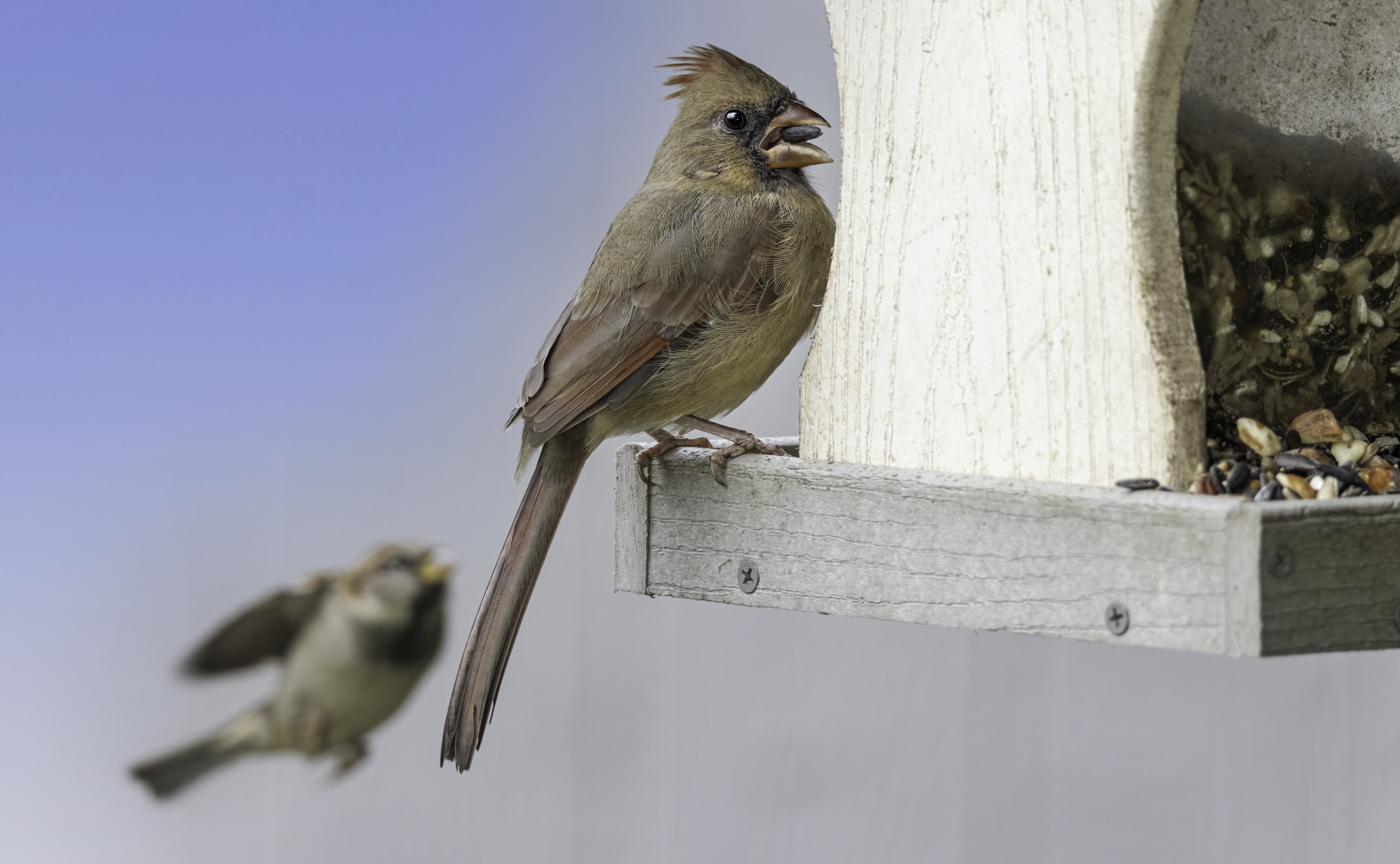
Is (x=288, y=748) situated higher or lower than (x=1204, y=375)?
lower

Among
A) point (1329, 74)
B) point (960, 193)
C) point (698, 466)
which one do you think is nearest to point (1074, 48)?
point (960, 193)

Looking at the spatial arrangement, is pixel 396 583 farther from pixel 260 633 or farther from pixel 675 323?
pixel 675 323

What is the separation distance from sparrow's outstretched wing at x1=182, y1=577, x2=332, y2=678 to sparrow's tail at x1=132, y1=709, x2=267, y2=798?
0.67 feet

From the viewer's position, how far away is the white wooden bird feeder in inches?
56.2

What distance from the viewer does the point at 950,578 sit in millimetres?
1629

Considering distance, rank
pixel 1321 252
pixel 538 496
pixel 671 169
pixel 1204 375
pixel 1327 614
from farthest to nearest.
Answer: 1. pixel 671 169
2. pixel 538 496
3. pixel 1321 252
4. pixel 1204 375
5. pixel 1327 614

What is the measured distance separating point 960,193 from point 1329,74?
2.01ft

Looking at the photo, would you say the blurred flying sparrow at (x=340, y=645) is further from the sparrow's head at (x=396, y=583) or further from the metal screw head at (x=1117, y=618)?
the metal screw head at (x=1117, y=618)

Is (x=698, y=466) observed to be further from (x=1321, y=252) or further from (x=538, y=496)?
(x=1321, y=252)

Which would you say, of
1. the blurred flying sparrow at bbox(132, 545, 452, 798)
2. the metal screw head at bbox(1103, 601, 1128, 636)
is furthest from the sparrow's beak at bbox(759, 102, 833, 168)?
the blurred flying sparrow at bbox(132, 545, 452, 798)

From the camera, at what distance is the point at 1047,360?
1.67 metres

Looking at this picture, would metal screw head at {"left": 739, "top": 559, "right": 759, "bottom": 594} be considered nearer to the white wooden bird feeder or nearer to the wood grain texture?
the white wooden bird feeder

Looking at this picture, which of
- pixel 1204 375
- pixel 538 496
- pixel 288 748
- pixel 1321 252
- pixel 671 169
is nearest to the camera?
pixel 1204 375

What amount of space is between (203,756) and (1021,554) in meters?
2.93
